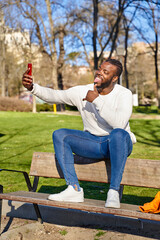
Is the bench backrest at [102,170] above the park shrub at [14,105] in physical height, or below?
above

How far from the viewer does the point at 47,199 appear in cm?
305

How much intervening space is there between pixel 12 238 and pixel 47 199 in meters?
0.69

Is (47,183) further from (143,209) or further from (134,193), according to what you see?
(143,209)

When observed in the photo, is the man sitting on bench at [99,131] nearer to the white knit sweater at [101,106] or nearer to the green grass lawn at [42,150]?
the white knit sweater at [101,106]

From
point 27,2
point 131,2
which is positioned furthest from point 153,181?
point 27,2

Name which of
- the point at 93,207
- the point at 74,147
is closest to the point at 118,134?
the point at 74,147

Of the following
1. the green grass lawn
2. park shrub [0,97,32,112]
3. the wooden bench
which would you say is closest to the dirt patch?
the wooden bench

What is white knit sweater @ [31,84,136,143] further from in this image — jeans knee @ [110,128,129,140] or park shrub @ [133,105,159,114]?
park shrub @ [133,105,159,114]

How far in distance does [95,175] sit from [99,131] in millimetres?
441

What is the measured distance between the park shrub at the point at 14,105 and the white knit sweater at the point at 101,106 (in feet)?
90.0

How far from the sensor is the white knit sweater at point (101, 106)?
302 centimetres

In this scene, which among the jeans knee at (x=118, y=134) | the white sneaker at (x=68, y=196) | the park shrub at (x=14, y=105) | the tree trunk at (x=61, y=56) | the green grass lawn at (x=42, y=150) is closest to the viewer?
the jeans knee at (x=118, y=134)

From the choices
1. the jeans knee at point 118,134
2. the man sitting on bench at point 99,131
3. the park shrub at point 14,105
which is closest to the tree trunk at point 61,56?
the park shrub at point 14,105

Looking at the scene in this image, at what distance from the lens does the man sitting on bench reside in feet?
9.68
